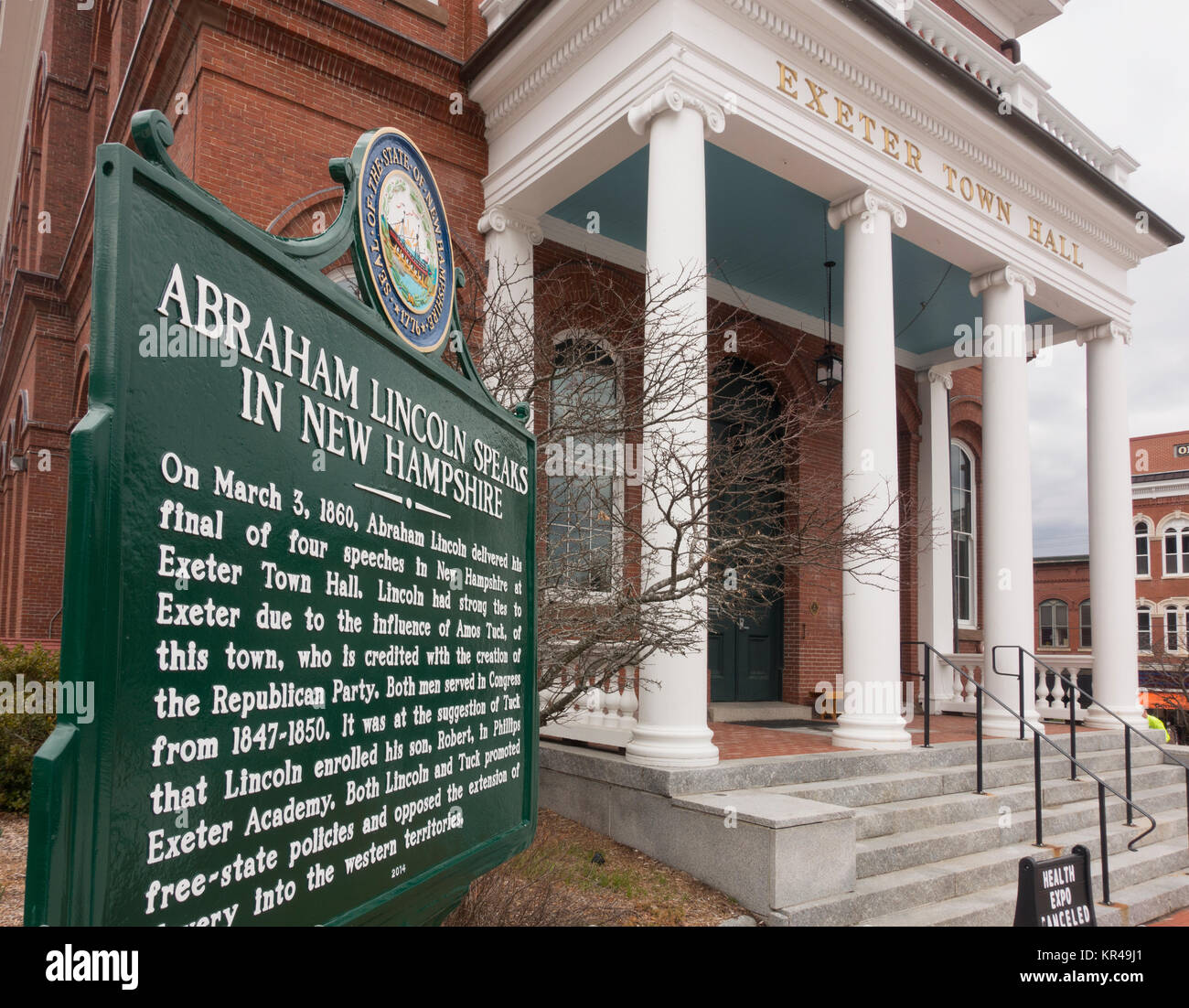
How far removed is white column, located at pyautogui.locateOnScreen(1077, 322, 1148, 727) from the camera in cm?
1322

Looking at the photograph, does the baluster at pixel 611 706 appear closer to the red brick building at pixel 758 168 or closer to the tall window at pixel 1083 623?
the red brick building at pixel 758 168

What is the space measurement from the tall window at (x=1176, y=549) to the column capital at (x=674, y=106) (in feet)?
151

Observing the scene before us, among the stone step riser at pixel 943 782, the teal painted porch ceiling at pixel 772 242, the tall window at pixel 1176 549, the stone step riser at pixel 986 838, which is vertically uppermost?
the teal painted porch ceiling at pixel 772 242

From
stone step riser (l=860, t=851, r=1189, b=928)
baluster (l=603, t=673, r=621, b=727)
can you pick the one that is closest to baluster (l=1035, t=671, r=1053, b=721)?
stone step riser (l=860, t=851, r=1189, b=928)

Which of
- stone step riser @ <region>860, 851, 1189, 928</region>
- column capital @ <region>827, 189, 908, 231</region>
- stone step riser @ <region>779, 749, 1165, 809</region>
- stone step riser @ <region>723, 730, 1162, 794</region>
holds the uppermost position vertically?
column capital @ <region>827, 189, 908, 231</region>

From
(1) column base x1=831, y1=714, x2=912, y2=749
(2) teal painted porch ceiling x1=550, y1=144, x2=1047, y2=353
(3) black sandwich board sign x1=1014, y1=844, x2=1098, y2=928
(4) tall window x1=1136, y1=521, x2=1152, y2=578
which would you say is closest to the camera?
(3) black sandwich board sign x1=1014, y1=844, x2=1098, y2=928

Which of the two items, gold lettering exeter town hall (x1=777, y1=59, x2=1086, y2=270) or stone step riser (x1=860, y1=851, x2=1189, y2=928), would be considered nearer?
stone step riser (x1=860, y1=851, x2=1189, y2=928)

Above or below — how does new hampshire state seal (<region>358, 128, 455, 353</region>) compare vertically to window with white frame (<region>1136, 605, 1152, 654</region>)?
above

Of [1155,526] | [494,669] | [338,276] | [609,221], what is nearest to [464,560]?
[494,669]

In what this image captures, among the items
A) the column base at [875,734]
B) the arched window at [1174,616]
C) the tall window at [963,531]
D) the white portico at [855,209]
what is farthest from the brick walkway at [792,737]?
the arched window at [1174,616]

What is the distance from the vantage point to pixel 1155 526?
46062mm

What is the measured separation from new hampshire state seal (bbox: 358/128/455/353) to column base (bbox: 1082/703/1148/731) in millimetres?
12675

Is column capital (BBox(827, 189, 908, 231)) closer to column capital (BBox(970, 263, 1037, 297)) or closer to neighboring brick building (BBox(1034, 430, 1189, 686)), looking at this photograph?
column capital (BBox(970, 263, 1037, 297))

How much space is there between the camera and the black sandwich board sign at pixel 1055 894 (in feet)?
14.9
